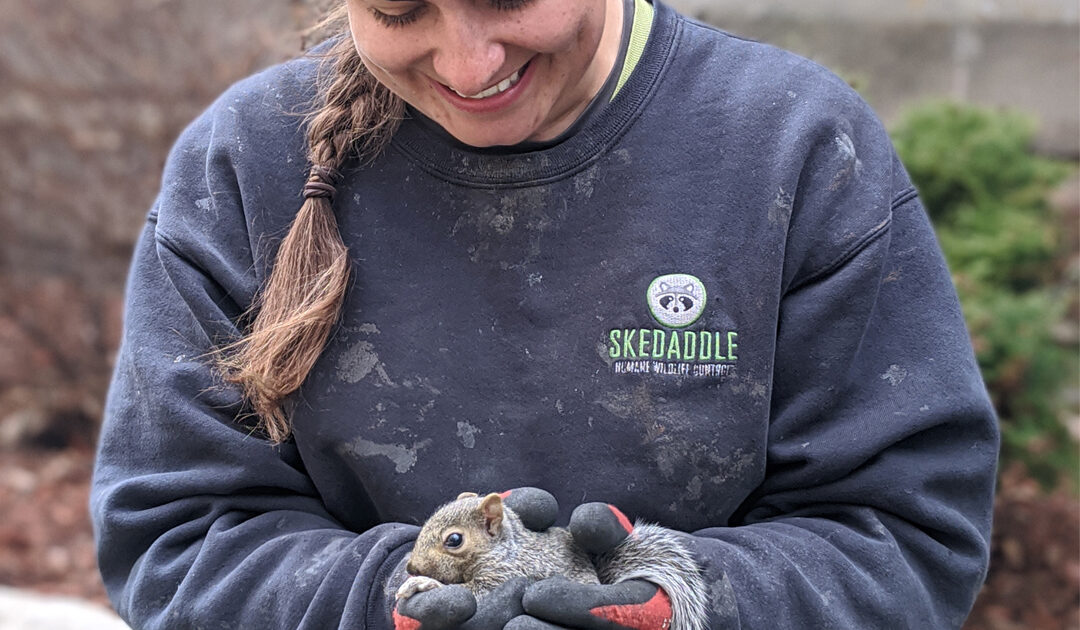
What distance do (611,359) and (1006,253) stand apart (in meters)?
2.70

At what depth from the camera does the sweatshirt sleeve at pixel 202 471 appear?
6.11 feet

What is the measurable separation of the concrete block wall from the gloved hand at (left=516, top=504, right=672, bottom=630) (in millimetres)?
4233

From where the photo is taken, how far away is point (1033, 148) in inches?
217

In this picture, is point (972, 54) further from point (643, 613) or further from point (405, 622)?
point (405, 622)

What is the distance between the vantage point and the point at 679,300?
191 cm

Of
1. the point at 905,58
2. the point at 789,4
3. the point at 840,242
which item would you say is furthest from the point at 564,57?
the point at 905,58

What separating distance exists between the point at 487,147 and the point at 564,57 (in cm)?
23

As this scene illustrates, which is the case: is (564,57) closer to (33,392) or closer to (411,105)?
(411,105)

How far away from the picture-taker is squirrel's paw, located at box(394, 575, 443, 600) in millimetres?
1634

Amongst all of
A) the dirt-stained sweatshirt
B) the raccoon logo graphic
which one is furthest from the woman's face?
the raccoon logo graphic

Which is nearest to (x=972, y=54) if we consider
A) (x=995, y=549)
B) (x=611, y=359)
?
(x=995, y=549)

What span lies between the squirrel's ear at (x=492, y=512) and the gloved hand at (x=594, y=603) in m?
0.12

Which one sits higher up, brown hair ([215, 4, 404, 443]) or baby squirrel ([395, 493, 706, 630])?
brown hair ([215, 4, 404, 443])

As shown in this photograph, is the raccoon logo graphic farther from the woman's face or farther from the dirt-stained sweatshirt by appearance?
the woman's face
